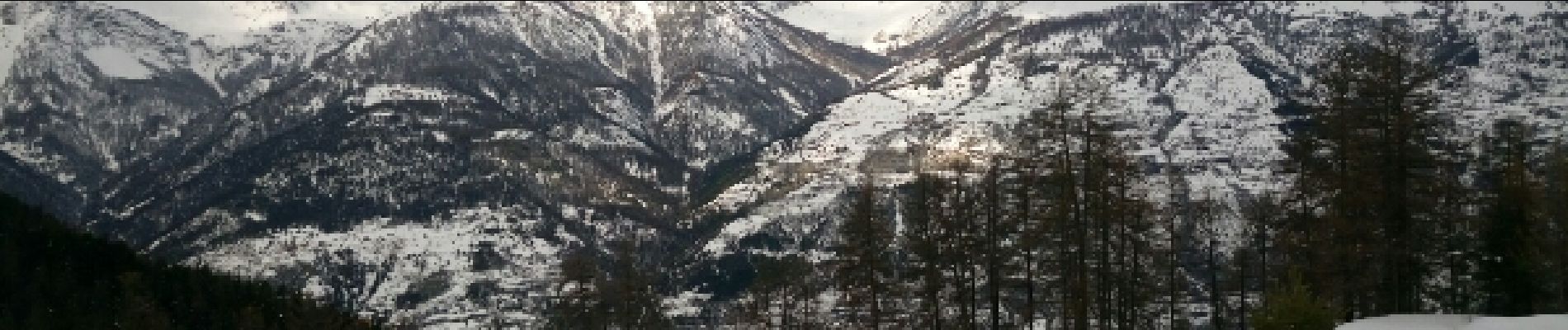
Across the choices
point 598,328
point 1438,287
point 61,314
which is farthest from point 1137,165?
point 61,314

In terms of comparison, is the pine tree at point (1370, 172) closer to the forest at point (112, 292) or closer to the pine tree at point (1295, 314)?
the pine tree at point (1295, 314)

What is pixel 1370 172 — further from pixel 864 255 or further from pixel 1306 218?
pixel 864 255

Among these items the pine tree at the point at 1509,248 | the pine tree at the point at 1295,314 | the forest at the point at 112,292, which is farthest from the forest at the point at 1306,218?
the forest at the point at 112,292

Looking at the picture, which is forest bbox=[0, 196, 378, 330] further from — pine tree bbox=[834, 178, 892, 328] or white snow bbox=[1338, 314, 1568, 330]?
white snow bbox=[1338, 314, 1568, 330]

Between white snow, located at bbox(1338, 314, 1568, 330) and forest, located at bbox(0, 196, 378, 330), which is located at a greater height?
white snow, located at bbox(1338, 314, 1568, 330)

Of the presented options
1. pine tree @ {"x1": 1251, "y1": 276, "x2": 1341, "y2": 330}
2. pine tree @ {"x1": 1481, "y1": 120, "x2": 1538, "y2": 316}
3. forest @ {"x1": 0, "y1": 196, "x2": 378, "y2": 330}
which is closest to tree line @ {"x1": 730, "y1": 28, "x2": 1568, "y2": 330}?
pine tree @ {"x1": 1481, "y1": 120, "x2": 1538, "y2": 316}

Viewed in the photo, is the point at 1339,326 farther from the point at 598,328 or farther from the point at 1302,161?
the point at 598,328
